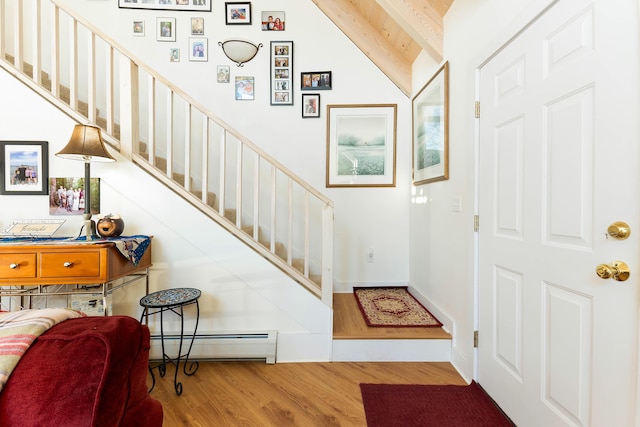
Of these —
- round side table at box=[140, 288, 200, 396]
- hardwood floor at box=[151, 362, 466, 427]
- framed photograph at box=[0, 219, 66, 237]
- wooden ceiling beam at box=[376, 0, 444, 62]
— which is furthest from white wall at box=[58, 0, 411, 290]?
framed photograph at box=[0, 219, 66, 237]

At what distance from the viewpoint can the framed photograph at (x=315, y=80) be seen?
112 inches

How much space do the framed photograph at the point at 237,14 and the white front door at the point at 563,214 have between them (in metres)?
2.53

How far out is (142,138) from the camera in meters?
2.84

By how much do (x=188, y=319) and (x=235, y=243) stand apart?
67 centimetres

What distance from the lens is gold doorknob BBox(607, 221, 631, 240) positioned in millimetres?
849

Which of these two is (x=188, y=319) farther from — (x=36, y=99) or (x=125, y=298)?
(x=36, y=99)

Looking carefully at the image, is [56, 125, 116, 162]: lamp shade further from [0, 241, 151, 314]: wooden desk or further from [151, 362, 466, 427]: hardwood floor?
[151, 362, 466, 427]: hardwood floor

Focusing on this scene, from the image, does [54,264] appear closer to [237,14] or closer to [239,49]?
[239,49]

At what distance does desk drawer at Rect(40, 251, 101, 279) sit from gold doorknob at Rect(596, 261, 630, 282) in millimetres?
2328

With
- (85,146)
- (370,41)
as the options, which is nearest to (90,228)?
(85,146)

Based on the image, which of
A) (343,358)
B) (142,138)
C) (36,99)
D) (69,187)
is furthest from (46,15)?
(343,358)

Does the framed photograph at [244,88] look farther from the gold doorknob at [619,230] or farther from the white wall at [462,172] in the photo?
the gold doorknob at [619,230]

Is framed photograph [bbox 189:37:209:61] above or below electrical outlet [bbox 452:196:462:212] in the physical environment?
above

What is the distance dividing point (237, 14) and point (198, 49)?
1.85ft
